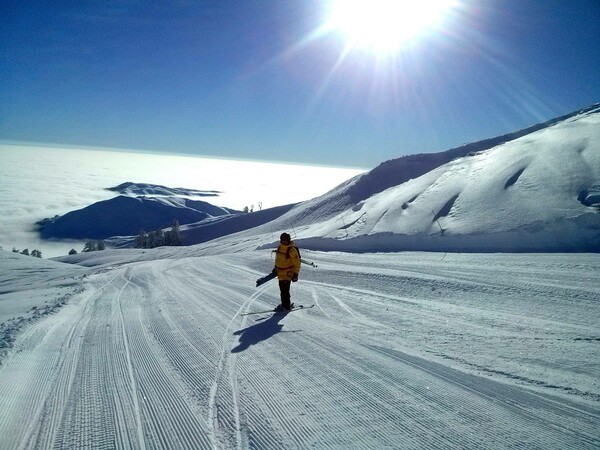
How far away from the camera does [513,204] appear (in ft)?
46.5

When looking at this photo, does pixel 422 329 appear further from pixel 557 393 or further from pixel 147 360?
pixel 147 360

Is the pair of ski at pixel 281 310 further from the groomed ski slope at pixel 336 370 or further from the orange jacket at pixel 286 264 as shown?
the orange jacket at pixel 286 264

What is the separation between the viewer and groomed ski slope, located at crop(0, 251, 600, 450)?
3955 mm

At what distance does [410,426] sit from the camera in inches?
156

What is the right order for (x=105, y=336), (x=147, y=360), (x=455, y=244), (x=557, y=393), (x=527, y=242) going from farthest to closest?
(x=455, y=244)
(x=527, y=242)
(x=105, y=336)
(x=147, y=360)
(x=557, y=393)

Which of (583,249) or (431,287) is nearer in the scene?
(431,287)

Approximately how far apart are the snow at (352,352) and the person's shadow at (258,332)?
0.06 meters

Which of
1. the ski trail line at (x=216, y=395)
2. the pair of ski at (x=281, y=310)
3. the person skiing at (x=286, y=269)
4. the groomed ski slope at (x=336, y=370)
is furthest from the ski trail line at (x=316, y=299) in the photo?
the ski trail line at (x=216, y=395)

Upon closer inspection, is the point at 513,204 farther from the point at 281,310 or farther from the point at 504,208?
the point at 281,310

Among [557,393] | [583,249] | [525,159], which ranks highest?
[525,159]

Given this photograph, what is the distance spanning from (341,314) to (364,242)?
9542mm

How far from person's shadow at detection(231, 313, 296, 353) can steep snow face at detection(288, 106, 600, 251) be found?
827 cm

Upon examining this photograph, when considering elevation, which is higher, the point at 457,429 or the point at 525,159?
the point at 525,159

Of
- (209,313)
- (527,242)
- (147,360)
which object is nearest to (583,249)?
(527,242)
